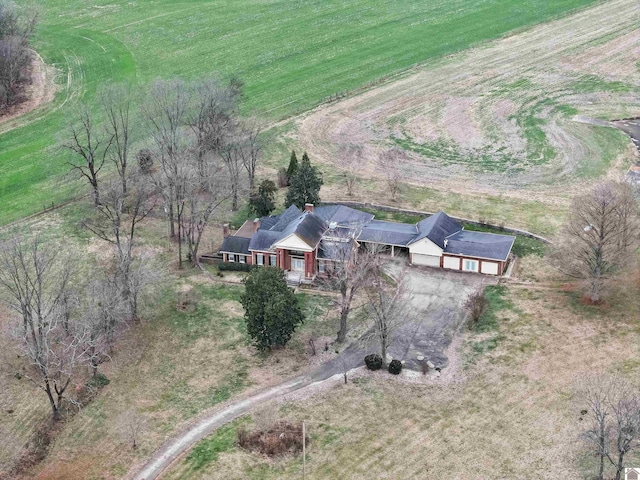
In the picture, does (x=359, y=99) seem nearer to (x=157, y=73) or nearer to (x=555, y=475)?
(x=157, y=73)

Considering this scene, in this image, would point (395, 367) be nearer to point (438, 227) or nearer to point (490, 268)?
point (490, 268)

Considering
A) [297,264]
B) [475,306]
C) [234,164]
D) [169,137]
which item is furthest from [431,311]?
[169,137]

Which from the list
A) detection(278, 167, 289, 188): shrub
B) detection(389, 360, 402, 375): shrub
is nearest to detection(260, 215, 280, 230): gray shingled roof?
detection(278, 167, 289, 188): shrub

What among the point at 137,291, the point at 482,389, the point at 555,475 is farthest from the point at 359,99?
the point at 555,475

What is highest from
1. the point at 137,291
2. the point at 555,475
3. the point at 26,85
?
the point at 26,85

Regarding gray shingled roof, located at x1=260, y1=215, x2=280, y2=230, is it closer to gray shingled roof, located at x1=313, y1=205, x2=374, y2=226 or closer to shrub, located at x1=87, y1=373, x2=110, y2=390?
gray shingled roof, located at x1=313, y1=205, x2=374, y2=226
